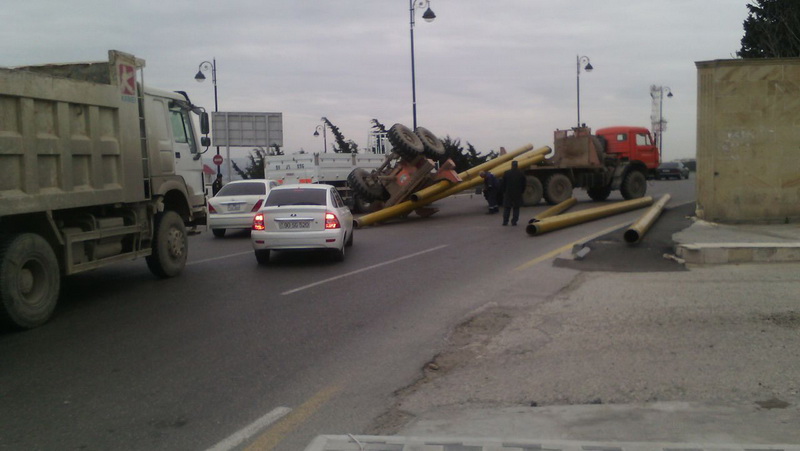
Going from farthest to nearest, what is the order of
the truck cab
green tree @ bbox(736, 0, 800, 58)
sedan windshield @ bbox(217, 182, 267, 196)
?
green tree @ bbox(736, 0, 800, 58), the truck cab, sedan windshield @ bbox(217, 182, 267, 196)

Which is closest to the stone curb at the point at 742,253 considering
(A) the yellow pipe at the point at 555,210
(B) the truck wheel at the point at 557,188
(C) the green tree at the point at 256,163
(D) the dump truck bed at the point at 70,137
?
(A) the yellow pipe at the point at 555,210

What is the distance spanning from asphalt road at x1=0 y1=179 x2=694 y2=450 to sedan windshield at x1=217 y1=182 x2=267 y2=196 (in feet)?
20.8

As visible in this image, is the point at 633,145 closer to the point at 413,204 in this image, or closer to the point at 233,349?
the point at 413,204

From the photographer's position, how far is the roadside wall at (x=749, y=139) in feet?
47.3

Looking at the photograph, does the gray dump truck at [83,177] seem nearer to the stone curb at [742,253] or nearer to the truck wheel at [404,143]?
the stone curb at [742,253]

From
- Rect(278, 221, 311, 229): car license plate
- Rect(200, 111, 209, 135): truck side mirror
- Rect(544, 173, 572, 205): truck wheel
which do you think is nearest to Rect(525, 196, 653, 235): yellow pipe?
Rect(544, 173, 572, 205): truck wheel

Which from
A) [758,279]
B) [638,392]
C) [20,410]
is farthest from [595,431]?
[758,279]

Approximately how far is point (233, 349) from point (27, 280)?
2.81 metres

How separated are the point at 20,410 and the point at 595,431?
416 cm

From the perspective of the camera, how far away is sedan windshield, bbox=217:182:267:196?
1939cm

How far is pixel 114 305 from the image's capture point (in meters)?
9.33

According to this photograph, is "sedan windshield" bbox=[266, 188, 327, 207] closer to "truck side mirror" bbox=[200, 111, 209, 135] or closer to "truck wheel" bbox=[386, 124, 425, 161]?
"truck side mirror" bbox=[200, 111, 209, 135]

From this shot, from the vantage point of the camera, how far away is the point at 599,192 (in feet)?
92.4

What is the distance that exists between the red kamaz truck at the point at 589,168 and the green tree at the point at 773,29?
9.77 m
